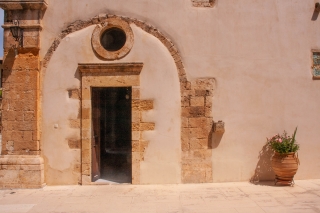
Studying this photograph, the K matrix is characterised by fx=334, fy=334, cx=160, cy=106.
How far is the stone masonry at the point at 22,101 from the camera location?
639 centimetres

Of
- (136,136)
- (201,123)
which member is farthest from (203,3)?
(136,136)

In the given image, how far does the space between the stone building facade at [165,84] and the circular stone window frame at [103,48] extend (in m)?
0.02

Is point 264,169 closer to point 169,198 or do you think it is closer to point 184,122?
point 184,122

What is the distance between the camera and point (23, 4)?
655cm

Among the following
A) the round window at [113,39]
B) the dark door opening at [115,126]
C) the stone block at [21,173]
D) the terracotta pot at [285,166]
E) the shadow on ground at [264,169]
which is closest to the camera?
Answer: the terracotta pot at [285,166]

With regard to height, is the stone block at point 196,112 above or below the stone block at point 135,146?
above

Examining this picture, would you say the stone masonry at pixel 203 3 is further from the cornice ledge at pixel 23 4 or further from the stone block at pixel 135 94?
the cornice ledge at pixel 23 4

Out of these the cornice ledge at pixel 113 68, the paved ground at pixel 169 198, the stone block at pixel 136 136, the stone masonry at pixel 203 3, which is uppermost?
the stone masonry at pixel 203 3

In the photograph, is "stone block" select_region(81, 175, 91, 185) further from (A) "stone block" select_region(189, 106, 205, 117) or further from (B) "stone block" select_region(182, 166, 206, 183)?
(A) "stone block" select_region(189, 106, 205, 117)

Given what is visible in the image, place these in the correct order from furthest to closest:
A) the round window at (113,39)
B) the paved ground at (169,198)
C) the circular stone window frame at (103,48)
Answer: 1. the round window at (113,39)
2. the circular stone window frame at (103,48)
3. the paved ground at (169,198)

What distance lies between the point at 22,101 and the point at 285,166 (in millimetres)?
5207

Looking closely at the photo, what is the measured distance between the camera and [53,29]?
6.71 m

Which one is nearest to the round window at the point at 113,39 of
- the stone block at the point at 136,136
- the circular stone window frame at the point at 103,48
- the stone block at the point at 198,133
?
the circular stone window frame at the point at 103,48

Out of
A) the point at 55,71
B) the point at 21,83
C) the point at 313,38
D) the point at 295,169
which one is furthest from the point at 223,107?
the point at 21,83
